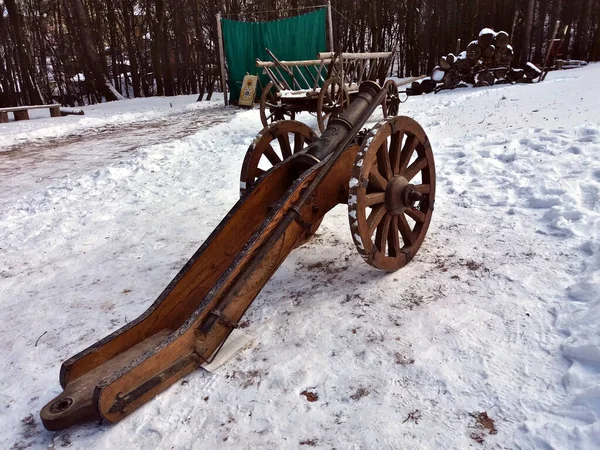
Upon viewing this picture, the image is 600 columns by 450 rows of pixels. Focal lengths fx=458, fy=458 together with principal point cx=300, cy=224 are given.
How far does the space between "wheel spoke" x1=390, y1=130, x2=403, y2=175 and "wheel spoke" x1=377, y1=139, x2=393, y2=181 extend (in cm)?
8

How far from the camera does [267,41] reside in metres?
14.0

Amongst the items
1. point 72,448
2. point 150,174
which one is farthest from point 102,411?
point 150,174

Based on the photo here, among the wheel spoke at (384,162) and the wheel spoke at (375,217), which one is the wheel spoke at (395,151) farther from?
the wheel spoke at (375,217)

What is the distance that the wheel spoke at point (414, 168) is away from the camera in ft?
9.54

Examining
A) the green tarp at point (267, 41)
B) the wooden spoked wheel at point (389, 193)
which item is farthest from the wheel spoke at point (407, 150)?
the green tarp at point (267, 41)

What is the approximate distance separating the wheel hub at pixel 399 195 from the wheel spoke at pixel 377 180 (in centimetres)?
5

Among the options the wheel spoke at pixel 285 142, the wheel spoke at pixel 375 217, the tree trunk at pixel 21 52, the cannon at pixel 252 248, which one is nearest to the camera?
the cannon at pixel 252 248

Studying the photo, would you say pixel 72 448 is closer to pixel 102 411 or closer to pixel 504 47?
pixel 102 411

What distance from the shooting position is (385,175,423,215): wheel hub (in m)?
2.69

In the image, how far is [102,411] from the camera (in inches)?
66.8

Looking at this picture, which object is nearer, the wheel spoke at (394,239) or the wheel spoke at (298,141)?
the wheel spoke at (394,239)

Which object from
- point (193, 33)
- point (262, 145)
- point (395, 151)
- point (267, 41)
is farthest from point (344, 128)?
point (193, 33)

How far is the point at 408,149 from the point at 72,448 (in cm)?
235

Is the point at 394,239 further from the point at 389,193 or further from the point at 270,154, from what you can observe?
the point at 270,154
